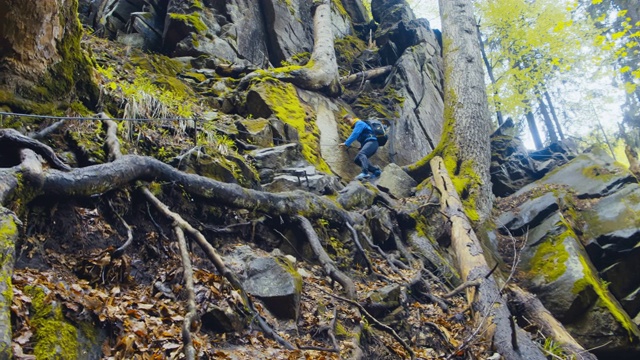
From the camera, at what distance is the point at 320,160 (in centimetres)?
983

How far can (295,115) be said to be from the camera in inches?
411

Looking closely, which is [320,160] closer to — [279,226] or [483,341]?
[279,226]

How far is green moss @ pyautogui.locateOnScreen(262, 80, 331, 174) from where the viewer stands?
965 cm

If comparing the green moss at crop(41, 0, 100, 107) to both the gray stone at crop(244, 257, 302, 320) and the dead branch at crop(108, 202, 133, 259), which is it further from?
the gray stone at crop(244, 257, 302, 320)

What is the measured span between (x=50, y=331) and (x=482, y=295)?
5535 mm

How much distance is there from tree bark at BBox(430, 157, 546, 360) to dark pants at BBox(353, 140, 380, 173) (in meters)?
1.86

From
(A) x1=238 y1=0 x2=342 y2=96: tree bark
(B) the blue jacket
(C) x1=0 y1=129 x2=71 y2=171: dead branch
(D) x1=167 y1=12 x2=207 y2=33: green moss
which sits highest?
(D) x1=167 y1=12 x2=207 y2=33: green moss

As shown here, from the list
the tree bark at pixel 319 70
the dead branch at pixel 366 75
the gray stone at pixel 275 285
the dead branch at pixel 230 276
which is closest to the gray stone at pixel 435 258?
the gray stone at pixel 275 285

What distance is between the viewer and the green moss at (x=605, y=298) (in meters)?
7.37

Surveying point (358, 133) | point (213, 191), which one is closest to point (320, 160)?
point (358, 133)

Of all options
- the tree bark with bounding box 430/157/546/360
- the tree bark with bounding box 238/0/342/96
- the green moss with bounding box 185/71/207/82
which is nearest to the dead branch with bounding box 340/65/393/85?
the tree bark with bounding box 238/0/342/96

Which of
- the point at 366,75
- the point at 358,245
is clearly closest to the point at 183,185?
the point at 358,245

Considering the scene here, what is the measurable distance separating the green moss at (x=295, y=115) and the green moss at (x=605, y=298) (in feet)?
18.2

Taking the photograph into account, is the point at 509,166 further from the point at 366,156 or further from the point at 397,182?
the point at 366,156
